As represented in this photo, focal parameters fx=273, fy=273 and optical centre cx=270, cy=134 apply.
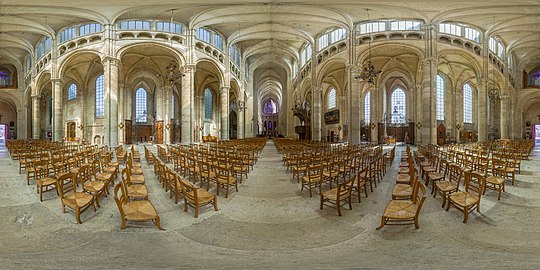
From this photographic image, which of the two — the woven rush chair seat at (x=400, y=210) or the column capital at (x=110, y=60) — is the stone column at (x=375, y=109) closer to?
the column capital at (x=110, y=60)

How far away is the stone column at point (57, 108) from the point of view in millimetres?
25547

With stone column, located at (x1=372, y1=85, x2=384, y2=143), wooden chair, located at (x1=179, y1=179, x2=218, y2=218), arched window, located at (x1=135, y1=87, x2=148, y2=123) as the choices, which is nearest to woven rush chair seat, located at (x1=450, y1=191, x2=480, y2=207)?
wooden chair, located at (x1=179, y1=179, x2=218, y2=218)

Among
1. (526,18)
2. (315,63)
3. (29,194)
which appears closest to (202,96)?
(315,63)

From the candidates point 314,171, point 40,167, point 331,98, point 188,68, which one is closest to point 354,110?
point 188,68

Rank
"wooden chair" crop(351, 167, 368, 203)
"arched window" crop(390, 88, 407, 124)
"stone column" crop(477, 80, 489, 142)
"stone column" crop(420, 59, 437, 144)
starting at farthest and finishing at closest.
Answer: "arched window" crop(390, 88, 407, 124)
"stone column" crop(477, 80, 489, 142)
"stone column" crop(420, 59, 437, 144)
"wooden chair" crop(351, 167, 368, 203)

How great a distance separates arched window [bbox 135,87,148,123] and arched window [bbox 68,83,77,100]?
22.1 ft

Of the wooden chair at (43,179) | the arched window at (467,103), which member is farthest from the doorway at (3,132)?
the arched window at (467,103)

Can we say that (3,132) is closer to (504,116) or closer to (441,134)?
(441,134)

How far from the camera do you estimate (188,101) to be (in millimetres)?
25031

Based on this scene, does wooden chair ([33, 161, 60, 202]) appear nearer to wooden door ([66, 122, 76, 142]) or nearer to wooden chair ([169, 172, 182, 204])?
wooden chair ([169, 172, 182, 204])

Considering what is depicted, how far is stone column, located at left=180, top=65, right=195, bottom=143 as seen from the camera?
2478cm

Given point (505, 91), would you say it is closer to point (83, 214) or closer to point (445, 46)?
point (445, 46)

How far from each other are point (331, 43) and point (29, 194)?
1044 inches

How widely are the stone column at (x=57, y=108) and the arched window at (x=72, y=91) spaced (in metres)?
8.13
